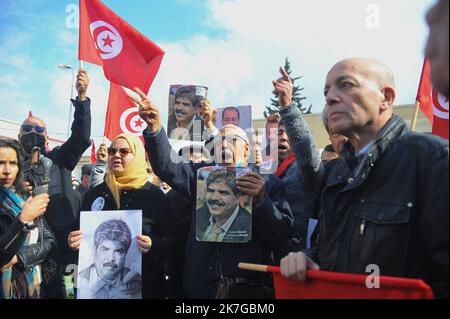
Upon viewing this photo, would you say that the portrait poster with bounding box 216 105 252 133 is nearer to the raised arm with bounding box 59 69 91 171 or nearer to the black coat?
the raised arm with bounding box 59 69 91 171

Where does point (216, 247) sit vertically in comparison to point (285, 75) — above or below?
below

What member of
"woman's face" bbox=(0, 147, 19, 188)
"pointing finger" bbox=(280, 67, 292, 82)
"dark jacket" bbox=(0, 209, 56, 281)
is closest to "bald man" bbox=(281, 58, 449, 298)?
"pointing finger" bbox=(280, 67, 292, 82)

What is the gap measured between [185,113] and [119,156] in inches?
27.9

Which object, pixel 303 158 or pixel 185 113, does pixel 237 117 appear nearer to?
pixel 185 113

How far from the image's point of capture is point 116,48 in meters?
4.76

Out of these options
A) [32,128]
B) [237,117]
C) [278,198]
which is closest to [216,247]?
[278,198]

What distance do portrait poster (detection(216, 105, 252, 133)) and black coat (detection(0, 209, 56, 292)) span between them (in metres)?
1.65

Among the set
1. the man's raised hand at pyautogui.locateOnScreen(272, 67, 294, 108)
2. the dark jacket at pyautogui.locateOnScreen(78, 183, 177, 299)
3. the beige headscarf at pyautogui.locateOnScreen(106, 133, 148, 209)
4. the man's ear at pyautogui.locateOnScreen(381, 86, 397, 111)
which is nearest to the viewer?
the man's ear at pyautogui.locateOnScreen(381, 86, 397, 111)

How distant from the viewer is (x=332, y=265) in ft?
6.34

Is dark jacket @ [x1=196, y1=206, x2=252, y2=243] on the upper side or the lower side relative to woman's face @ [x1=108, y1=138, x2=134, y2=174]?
lower

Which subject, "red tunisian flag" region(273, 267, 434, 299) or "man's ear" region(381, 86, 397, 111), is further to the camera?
"man's ear" region(381, 86, 397, 111)

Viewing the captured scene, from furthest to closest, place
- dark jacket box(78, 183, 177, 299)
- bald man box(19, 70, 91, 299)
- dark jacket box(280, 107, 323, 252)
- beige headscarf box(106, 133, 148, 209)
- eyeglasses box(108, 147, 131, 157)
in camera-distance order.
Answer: bald man box(19, 70, 91, 299) < eyeglasses box(108, 147, 131, 157) < beige headscarf box(106, 133, 148, 209) < dark jacket box(78, 183, 177, 299) < dark jacket box(280, 107, 323, 252)

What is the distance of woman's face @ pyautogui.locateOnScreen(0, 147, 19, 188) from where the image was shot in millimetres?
3529
